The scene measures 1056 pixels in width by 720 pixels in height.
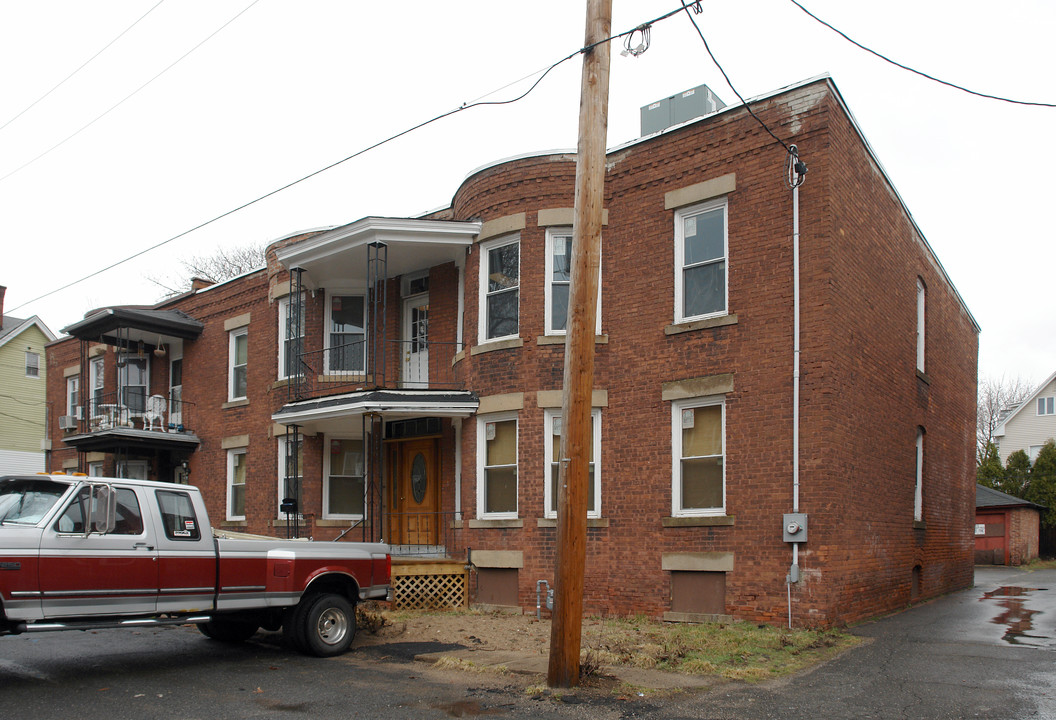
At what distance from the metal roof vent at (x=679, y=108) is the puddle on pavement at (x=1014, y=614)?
9094 millimetres

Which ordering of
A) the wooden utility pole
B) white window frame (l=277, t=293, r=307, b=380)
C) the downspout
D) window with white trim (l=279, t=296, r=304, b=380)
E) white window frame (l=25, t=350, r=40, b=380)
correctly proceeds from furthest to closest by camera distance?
white window frame (l=25, t=350, r=40, b=380) → white window frame (l=277, t=293, r=307, b=380) → window with white trim (l=279, t=296, r=304, b=380) → the downspout → the wooden utility pole

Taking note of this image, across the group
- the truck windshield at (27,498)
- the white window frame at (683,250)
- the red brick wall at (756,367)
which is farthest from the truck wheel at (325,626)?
the white window frame at (683,250)

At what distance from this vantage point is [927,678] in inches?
344

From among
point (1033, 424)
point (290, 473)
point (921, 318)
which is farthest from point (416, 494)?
point (1033, 424)

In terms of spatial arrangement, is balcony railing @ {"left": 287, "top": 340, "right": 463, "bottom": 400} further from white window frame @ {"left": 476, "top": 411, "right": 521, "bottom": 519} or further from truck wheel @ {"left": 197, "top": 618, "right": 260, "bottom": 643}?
truck wheel @ {"left": 197, "top": 618, "right": 260, "bottom": 643}

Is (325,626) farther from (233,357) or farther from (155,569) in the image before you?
(233,357)

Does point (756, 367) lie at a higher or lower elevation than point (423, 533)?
higher

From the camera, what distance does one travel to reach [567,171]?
14.7 meters

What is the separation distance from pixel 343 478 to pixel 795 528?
33.6ft

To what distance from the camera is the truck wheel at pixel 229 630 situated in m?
11.1

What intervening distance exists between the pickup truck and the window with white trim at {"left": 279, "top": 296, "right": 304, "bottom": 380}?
820 cm

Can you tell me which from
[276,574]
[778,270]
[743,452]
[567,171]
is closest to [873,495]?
[743,452]

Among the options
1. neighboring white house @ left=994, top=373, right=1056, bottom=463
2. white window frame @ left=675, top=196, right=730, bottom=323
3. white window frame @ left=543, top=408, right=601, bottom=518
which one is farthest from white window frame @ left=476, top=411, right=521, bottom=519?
neighboring white house @ left=994, top=373, right=1056, bottom=463

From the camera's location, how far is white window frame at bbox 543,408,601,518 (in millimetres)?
13781
